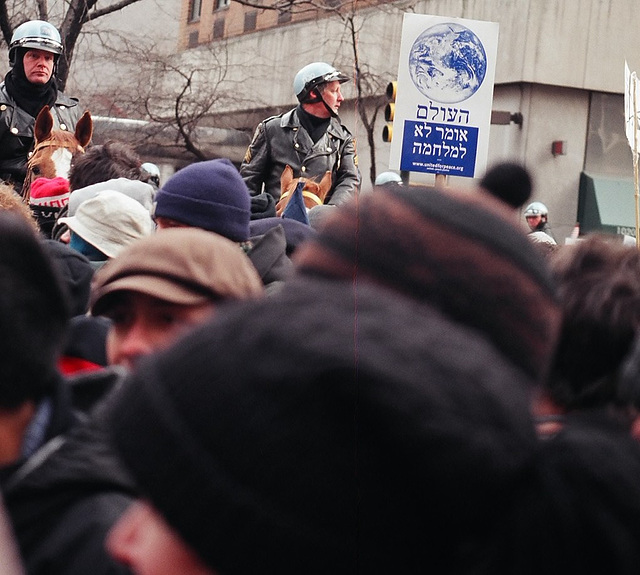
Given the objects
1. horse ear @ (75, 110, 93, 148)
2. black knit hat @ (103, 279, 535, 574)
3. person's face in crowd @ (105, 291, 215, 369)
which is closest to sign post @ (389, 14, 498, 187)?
horse ear @ (75, 110, 93, 148)

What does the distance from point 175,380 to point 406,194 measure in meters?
0.36

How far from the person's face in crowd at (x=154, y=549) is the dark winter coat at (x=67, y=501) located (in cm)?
29

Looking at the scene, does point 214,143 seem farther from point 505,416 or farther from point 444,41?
point 505,416

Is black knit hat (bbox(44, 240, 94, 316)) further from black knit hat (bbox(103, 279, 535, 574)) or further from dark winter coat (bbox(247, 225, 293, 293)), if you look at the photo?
black knit hat (bbox(103, 279, 535, 574))

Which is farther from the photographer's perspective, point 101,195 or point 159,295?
point 101,195

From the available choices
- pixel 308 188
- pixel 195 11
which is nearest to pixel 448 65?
pixel 308 188

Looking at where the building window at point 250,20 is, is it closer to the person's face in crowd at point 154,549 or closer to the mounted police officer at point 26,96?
the mounted police officer at point 26,96

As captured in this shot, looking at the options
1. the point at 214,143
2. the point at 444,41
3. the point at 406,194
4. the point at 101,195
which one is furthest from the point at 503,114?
the point at 406,194

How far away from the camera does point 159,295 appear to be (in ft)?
7.30

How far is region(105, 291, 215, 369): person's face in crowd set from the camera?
2297 millimetres

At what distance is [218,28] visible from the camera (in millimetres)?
15469

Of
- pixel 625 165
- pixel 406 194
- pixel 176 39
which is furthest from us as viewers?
pixel 176 39

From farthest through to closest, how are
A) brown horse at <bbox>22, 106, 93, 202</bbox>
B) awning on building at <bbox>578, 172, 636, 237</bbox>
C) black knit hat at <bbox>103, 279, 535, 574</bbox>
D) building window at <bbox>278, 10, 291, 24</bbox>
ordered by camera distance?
awning on building at <bbox>578, 172, 636, 237</bbox>, building window at <bbox>278, 10, 291, 24</bbox>, brown horse at <bbox>22, 106, 93, 202</bbox>, black knit hat at <bbox>103, 279, 535, 574</bbox>

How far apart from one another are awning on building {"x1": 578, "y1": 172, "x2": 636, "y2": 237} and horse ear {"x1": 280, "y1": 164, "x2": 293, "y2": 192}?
21.1 ft
